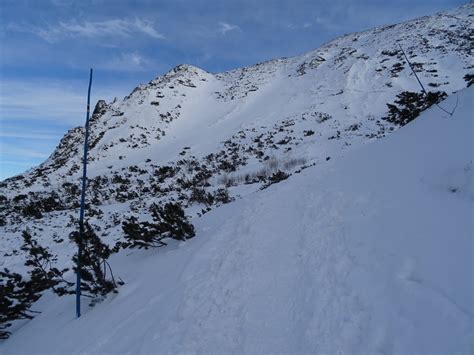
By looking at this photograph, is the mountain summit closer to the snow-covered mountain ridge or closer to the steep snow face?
the steep snow face

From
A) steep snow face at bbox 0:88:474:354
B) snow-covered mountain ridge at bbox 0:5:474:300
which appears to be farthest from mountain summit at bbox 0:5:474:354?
snow-covered mountain ridge at bbox 0:5:474:300

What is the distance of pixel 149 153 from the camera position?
23.9m

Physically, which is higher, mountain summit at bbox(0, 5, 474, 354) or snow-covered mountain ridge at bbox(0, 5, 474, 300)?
snow-covered mountain ridge at bbox(0, 5, 474, 300)

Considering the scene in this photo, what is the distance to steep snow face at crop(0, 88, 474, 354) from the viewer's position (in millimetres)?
2248

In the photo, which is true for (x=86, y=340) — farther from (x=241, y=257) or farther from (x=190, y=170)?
(x=190, y=170)

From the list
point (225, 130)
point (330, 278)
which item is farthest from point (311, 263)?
point (225, 130)

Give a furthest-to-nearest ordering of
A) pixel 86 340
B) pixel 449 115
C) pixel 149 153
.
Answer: pixel 149 153
pixel 449 115
pixel 86 340

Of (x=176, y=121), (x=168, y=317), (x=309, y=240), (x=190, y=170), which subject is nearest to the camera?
(x=168, y=317)

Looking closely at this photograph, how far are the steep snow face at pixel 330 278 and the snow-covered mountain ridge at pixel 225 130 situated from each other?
4.03 metres

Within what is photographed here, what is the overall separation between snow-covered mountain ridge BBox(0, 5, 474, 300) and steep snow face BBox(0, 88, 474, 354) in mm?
4031

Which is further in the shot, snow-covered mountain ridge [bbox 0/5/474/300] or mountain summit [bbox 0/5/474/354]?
snow-covered mountain ridge [bbox 0/5/474/300]

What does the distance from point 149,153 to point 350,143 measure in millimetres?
16241

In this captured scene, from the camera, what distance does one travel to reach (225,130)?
25.0 m

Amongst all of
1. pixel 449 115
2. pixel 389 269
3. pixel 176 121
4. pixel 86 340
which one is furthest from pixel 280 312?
pixel 176 121
